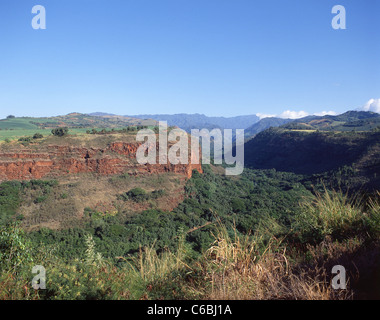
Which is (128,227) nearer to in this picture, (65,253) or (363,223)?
(65,253)

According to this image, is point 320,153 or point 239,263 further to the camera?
point 320,153

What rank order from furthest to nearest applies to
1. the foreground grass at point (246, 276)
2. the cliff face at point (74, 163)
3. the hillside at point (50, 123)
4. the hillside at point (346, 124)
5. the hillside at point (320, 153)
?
the hillside at point (346, 124) < the hillside at point (50, 123) < the hillside at point (320, 153) < the cliff face at point (74, 163) < the foreground grass at point (246, 276)

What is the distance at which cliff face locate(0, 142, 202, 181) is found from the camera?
22.1 m

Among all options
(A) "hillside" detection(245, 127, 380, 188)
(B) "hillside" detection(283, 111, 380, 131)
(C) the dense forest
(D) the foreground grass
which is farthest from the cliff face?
(B) "hillside" detection(283, 111, 380, 131)

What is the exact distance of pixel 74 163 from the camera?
2394 cm

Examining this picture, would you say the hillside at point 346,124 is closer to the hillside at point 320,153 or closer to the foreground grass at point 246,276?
the hillside at point 320,153

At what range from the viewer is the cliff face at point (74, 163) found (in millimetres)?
22062

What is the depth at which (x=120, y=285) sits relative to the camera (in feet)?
10.3

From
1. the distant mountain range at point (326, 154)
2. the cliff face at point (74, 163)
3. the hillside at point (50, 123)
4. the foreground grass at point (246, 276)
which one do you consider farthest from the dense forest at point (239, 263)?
the hillside at point (50, 123)

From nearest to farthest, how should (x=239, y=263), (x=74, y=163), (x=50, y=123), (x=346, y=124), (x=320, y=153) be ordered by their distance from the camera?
(x=239, y=263), (x=74, y=163), (x=320, y=153), (x=50, y=123), (x=346, y=124)

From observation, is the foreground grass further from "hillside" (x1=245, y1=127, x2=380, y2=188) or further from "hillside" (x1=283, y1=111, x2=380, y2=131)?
"hillside" (x1=283, y1=111, x2=380, y2=131)

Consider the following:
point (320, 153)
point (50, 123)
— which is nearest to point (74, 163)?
point (320, 153)

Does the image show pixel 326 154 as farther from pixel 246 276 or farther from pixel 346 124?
pixel 246 276
